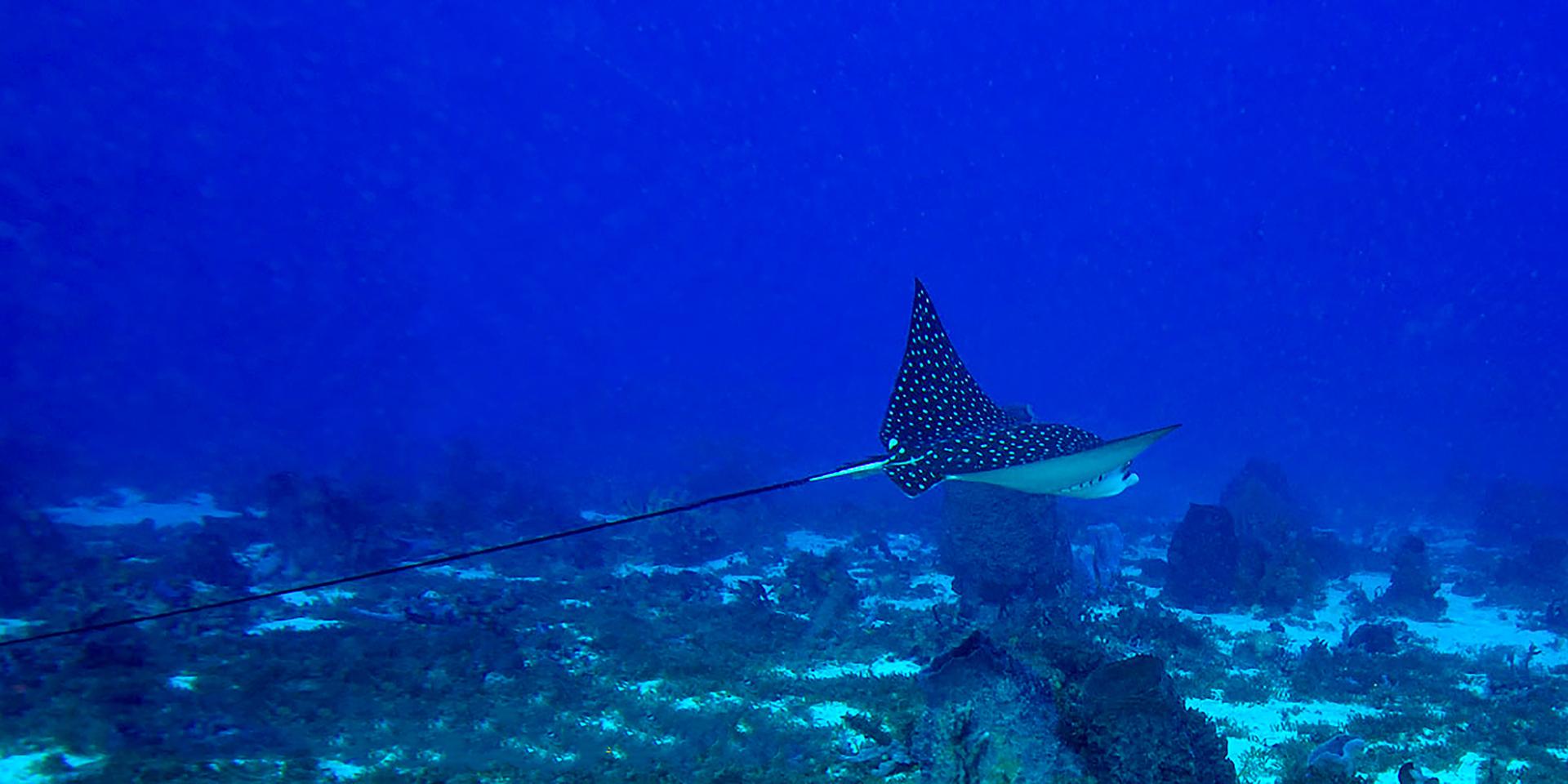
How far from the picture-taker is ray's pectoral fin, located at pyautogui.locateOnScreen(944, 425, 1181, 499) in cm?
537

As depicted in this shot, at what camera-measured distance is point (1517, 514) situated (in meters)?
20.5

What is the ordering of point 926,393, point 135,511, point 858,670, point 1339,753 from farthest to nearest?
point 135,511 < point 858,670 < point 926,393 < point 1339,753

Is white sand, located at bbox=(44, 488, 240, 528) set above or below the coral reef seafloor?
above

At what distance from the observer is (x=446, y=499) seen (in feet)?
59.8

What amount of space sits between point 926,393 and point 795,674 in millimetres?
3456

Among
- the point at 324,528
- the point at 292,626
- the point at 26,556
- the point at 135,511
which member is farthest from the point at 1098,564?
the point at 135,511

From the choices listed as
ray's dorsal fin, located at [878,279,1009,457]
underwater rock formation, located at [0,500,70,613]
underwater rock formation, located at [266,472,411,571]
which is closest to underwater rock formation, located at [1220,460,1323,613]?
ray's dorsal fin, located at [878,279,1009,457]

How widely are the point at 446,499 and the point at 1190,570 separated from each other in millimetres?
16863

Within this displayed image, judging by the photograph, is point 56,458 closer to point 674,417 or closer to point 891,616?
point 891,616

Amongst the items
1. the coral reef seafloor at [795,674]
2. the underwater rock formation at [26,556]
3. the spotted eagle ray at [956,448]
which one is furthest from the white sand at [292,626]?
the underwater rock formation at [26,556]

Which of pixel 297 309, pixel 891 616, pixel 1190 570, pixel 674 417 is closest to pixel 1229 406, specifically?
pixel 674 417

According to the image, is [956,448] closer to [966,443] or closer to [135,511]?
[966,443]

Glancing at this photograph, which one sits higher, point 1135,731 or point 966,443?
point 966,443

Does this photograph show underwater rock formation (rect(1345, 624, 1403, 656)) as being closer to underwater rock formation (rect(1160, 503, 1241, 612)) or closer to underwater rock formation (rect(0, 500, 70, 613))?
underwater rock formation (rect(1160, 503, 1241, 612))
